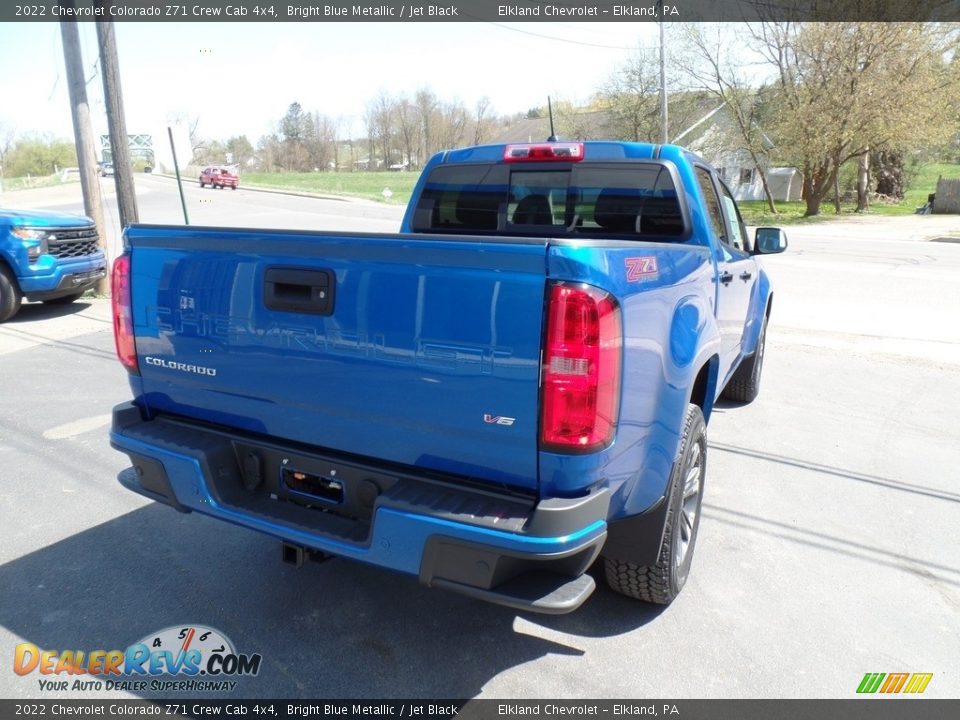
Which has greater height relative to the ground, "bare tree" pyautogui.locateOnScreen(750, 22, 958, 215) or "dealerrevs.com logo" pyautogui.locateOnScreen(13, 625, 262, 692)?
"bare tree" pyautogui.locateOnScreen(750, 22, 958, 215)

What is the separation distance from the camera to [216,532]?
3.82m

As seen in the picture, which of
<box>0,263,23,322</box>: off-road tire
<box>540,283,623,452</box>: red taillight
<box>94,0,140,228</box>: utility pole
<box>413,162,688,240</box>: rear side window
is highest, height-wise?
<box>94,0,140,228</box>: utility pole

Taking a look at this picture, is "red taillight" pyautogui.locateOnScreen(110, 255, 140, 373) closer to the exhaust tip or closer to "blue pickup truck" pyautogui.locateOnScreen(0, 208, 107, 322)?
the exhaust tip

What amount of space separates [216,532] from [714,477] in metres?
3.06

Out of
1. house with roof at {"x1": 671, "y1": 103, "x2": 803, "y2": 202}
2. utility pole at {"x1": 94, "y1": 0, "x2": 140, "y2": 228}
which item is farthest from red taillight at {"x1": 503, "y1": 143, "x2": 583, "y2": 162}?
house with roof at {"x1": 671, "y1": 103, "x2": 803, "y2": 202}

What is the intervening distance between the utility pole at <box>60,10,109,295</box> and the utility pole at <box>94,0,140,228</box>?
0.67 m

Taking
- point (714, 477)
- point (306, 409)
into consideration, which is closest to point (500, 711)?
point (306, 409)

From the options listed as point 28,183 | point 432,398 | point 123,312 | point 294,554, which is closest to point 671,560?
point 432,398

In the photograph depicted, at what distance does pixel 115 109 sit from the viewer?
991 cm

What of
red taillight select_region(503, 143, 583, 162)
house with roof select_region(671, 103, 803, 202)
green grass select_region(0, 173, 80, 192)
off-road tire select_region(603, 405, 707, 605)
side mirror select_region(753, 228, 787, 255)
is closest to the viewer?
off-road tire select_region(603, 405, 707, 605)

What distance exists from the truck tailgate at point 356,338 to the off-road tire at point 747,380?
13.7 ft

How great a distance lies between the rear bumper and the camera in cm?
218

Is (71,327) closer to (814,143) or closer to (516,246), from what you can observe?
(516,246)

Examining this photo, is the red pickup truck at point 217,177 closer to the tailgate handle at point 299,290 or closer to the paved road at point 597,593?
the paved road at point 597,593
